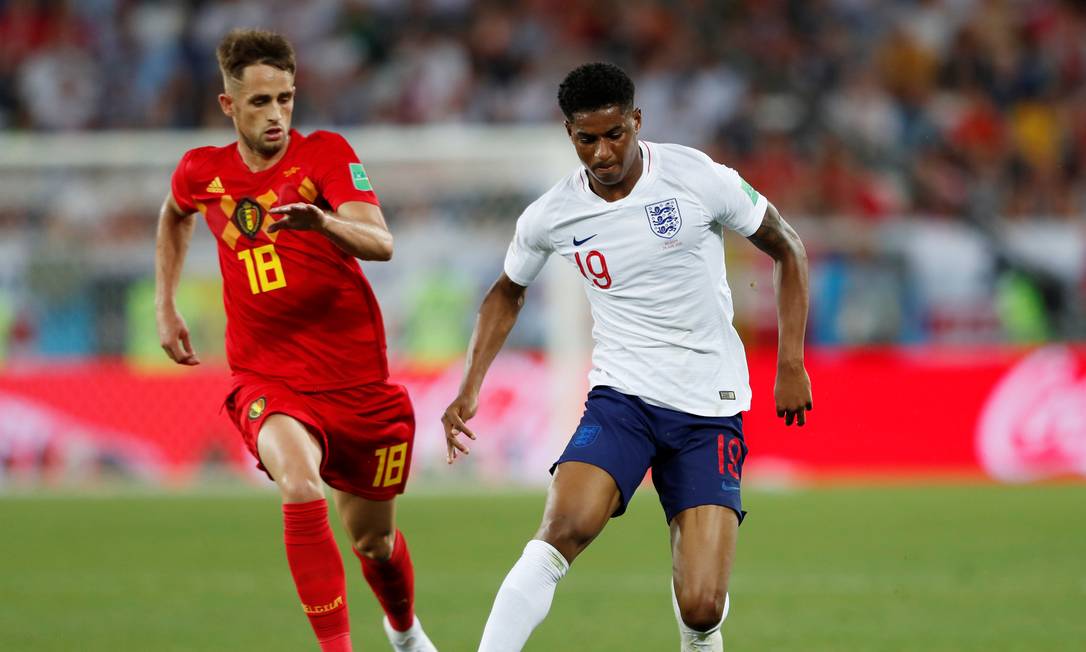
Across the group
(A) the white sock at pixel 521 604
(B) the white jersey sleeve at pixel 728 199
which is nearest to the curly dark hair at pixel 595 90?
(B) the white jersey sleeve at pixel 728 199

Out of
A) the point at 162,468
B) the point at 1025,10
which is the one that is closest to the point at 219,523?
the point at 162,468

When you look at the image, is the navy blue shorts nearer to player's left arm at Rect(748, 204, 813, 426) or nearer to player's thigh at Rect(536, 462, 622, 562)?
player's thigh at Rect(536, 462, 622, 562)

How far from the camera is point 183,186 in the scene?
6.47m

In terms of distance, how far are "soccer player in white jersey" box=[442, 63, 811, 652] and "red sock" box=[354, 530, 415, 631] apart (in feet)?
3.41

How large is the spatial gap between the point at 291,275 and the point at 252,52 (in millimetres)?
876

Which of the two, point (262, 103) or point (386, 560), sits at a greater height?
point (262, 103)

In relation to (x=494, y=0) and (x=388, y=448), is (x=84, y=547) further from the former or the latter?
(x=494, y=0)

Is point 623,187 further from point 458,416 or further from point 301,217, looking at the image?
point 301,217

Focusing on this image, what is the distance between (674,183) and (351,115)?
14.3m

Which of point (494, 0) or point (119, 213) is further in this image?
point (494, 0)

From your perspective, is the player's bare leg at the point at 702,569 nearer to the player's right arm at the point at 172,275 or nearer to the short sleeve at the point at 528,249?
the short sleeve at the point at 528,249

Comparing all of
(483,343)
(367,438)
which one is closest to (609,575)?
(367,438)

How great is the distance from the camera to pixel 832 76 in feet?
64.9

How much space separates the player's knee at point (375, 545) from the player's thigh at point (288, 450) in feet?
2.06
